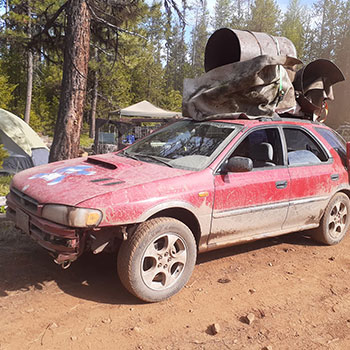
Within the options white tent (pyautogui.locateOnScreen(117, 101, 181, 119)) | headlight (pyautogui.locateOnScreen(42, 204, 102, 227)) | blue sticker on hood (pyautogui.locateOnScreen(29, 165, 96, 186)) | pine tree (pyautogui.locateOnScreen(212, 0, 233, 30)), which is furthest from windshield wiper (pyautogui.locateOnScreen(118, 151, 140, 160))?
pine tree (pyautogui.locateOnScreen(212, 0, 233, 30))

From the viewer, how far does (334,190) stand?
15.1 feet

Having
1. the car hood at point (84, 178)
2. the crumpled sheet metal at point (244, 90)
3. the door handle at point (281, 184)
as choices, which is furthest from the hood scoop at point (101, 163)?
the door handle at point (281, 184)

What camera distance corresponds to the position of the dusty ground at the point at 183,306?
2600 millimetres

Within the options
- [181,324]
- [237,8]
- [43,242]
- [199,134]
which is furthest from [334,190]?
[237,8]

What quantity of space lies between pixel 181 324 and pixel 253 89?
2.81 metres

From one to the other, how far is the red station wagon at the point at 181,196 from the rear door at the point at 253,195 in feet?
0.04

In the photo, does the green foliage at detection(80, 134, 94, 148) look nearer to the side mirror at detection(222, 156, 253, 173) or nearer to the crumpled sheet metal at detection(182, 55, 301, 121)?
the crumpled sheet metal at detection(182, 55, 301, 121)

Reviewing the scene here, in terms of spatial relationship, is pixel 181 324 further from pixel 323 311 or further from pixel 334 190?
pixel 334 190

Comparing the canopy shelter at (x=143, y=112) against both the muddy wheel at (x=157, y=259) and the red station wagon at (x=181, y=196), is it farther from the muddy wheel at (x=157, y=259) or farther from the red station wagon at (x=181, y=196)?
the muddy wheel at (x=157, y=259)

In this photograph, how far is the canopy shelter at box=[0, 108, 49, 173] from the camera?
29.3 feet

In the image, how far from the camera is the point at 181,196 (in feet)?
10.4

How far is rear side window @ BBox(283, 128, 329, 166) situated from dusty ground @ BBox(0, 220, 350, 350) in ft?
4.12

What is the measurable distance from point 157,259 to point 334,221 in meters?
2.92

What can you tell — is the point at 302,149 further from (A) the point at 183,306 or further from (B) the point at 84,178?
(B) the point at 84,178
